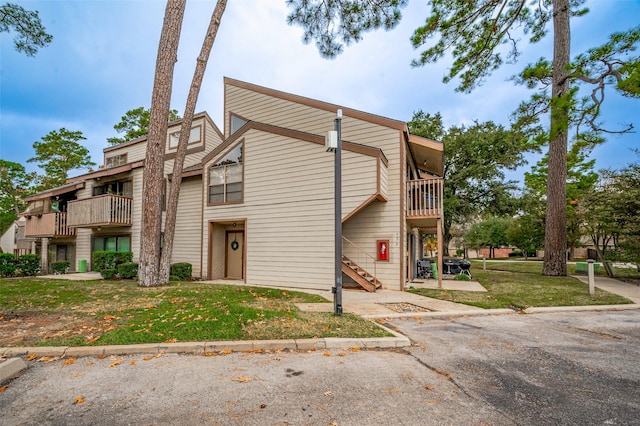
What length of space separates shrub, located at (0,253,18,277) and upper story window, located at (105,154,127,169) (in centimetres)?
712

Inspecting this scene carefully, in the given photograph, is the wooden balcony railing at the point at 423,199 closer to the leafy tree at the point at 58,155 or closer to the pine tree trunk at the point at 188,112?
the pine tree trunk at the point at 188,112

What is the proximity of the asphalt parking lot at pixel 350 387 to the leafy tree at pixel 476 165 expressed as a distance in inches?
716

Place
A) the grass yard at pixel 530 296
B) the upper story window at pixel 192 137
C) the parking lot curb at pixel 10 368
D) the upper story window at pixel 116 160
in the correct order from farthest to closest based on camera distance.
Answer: the upper story window at pixel 116 160, the upper story window at pixel 192 137, the grass yard at pixel 530 296, the parking lot curb at pixel 10 368

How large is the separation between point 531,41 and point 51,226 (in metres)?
25.2

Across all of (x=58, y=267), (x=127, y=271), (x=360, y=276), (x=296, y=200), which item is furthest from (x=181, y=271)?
(x=58, y=267)

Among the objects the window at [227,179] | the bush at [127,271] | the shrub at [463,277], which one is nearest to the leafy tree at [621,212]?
the shrub at [463,277]

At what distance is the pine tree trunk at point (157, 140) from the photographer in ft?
31.3

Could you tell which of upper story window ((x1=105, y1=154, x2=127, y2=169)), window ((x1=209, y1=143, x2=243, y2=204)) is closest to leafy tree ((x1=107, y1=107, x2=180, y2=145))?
upper story window ((x1=105, y1=154, x2=127, y2=169))

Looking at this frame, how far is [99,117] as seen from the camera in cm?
3095

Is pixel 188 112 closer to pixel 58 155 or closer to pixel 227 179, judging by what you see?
pixel 227 179

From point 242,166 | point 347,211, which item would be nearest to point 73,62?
point 242,166

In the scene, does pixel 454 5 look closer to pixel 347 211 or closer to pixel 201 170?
pixel 347 211

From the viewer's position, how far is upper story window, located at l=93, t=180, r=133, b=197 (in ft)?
53.0

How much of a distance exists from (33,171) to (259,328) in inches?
1353
